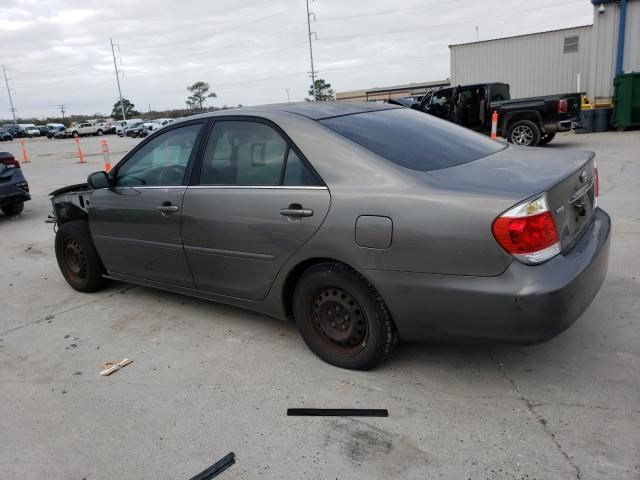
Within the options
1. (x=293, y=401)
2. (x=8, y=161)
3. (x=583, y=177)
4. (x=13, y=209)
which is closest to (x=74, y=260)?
(x=293, y=401)

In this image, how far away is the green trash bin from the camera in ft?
49.8

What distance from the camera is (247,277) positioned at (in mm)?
3525

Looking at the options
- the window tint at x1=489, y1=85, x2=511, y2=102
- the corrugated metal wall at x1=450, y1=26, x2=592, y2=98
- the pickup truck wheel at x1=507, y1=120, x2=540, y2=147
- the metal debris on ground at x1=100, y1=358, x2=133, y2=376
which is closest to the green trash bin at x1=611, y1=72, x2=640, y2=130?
the window tint at x1=489, y1=85, x2=511, y2=102

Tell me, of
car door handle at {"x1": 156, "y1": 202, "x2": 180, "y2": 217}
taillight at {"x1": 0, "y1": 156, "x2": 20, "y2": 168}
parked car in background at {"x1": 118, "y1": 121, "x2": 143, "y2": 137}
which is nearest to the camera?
car door handle at {"x1": 156, "y1": 202, "x2": 180, "y2": 217}

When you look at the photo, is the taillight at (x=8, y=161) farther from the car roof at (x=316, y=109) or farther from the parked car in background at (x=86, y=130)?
the parked car in background at (x=86, y=130)

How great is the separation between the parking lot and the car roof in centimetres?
156

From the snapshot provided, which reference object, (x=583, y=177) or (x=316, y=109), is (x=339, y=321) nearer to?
(x=316, y=109)

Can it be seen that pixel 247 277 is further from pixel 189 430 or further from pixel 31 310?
pixel 31 310

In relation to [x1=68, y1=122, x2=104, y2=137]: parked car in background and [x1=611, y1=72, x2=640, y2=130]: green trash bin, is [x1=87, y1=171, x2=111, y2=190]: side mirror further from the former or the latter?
[x1=68, y1=122, x2=104, y2=137]: parked car in background

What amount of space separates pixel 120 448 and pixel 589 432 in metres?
2.30

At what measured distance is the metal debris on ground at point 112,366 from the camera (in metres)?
3.48

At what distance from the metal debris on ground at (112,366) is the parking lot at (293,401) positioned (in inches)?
2.1

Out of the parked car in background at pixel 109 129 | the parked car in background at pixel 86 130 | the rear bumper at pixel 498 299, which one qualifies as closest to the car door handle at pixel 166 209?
the rear bumper at pixel 498 299

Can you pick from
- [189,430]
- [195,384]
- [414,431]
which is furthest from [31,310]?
[414,431]
